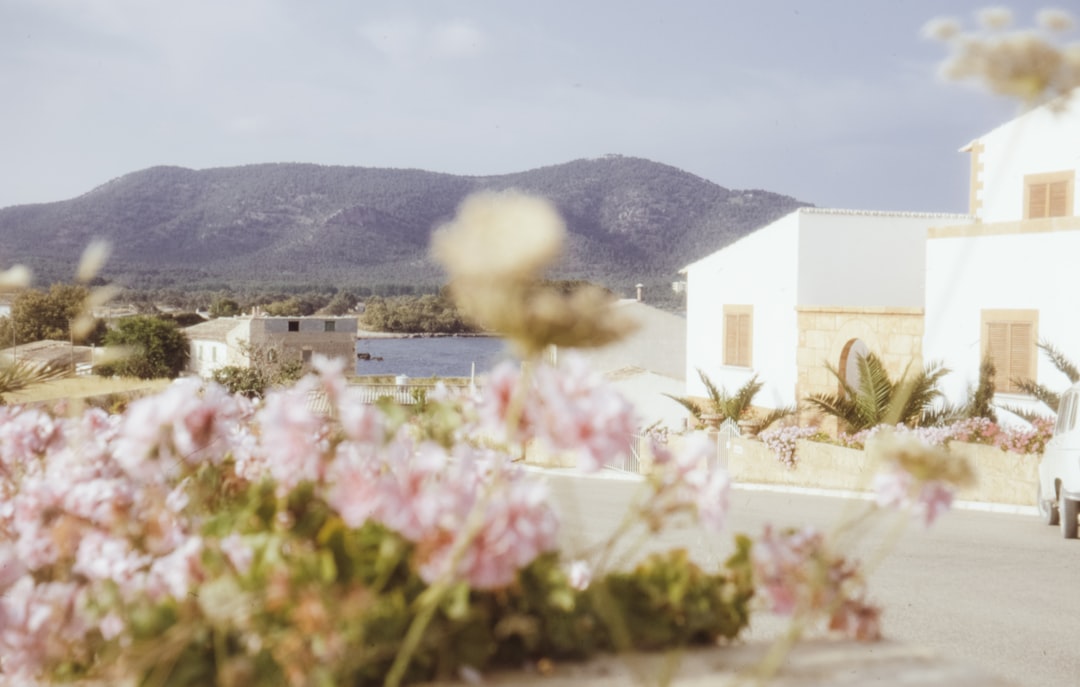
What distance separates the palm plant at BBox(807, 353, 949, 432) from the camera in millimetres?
19266

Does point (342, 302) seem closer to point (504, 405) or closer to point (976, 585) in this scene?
point (976, 585)

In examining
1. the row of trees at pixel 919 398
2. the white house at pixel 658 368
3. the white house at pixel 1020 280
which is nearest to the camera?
the row of trees at pixel 919 398

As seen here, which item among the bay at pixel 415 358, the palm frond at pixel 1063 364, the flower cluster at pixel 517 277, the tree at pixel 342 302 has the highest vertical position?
the tree at pixel 342 302

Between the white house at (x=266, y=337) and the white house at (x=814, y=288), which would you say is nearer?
the white house at (x=814, y=288)

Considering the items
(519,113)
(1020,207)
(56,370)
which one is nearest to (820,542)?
(519,113)

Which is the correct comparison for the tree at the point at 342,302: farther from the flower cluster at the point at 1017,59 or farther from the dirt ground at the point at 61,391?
the flower cluster at the point at 1017,59

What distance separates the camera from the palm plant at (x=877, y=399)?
19266mm

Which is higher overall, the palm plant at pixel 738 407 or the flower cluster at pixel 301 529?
the flower cluster at pixel 301 529

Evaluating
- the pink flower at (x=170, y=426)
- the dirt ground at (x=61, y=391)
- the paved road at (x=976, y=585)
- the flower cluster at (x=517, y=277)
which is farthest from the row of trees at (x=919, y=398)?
the flower cluster at (x=517, y=277)

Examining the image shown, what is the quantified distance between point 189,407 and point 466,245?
1.08 meters

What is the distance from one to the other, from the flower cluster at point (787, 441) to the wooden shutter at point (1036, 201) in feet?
23.2

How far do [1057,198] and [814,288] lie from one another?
18.4ft

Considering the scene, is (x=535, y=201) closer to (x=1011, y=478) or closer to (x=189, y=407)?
(x=189, y=407)

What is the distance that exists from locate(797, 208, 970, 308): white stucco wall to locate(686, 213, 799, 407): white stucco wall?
1.43 feet
